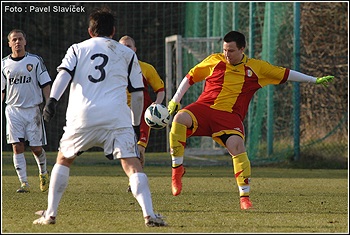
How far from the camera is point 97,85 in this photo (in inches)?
282

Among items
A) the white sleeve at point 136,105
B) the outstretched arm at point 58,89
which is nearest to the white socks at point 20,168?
the white sleeve at point 136,105

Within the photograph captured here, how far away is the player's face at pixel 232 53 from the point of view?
941 centimetres

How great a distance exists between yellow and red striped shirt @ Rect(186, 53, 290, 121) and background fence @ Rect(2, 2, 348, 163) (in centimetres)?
825

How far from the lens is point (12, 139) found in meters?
11.7

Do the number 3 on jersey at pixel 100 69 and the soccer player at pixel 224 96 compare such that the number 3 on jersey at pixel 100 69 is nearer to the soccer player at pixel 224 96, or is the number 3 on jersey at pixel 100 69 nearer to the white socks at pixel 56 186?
the white socks at pixel 56 186

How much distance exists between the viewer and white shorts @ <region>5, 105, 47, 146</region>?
1163 centimetres

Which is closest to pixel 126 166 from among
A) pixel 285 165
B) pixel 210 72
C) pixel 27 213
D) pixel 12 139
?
pixel 27 213

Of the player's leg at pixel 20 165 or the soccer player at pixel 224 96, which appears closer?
the soccer player at pixel 224 96

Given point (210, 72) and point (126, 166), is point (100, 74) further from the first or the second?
point (210, 72)

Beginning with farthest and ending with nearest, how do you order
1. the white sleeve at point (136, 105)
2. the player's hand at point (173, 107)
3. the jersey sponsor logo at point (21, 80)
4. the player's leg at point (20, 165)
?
the jersey sponsor logo at point (21, 80) < the player's leg at point (20, 165) < the player's hand at point (173, 107) < the white sleeve at point (136, 105)

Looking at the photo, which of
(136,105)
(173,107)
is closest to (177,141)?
(173,107)

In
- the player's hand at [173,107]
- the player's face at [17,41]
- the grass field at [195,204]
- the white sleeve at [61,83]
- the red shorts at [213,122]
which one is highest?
the player's face at [17,41]

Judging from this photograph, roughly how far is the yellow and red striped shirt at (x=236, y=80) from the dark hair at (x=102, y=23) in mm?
2496

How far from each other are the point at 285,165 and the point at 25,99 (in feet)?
24.3
